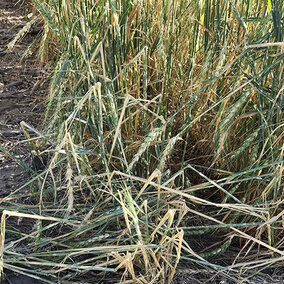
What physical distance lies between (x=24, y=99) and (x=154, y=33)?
0.72 m

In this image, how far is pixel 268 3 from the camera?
113 cm

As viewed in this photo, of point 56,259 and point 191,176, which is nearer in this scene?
point 56,259

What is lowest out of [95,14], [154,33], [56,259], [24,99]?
[24,99]

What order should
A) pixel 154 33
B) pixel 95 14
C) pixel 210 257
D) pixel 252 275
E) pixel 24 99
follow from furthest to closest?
pixel 24 99
pixel 154 33
pixel 95 14
pixel 210 257
pixel 252 275

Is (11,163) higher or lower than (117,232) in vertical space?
lower

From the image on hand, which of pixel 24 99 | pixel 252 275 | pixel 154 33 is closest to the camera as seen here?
pixel 252 275

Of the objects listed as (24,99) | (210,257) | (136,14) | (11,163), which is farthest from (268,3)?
(24,99)

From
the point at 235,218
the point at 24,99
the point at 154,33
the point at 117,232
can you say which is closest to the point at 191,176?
the point at 235,218

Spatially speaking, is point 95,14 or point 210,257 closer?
point 210,257

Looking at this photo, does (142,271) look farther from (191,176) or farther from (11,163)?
(11,163)

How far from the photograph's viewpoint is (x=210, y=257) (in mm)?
1154

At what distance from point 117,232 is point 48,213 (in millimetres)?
231

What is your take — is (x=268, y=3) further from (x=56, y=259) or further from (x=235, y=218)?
(x=56, y=259)

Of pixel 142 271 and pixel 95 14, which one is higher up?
pixel 95 14
